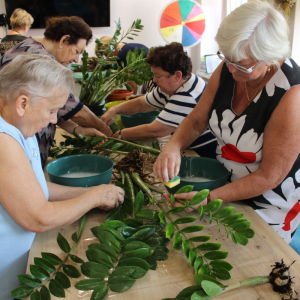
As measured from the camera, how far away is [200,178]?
1204mm

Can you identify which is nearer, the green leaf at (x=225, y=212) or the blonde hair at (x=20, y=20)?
the green leaf at (x=225, y=212)

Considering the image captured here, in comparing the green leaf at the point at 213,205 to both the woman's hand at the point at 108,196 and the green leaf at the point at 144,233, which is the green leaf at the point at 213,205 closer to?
the green leaf at the point at 144,233

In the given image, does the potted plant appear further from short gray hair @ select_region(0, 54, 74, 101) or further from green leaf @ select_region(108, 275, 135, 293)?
green leaf @ select_region(108, 275, 135, 293)

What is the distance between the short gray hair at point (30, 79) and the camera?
787 millimetres

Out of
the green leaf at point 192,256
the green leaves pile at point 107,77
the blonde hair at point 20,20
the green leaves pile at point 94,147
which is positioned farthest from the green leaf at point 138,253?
the blonde hair at point 20,20

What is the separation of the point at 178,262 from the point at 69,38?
136 cm

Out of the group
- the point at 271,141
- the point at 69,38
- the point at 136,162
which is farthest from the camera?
the point at 69,38

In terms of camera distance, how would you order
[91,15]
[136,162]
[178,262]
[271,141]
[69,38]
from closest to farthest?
[178,262], [271,141], [136,162], [69,38], [91,15]

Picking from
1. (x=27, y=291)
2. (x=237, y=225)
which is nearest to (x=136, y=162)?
(x=237, y=225)

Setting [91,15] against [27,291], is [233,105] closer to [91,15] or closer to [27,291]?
[27,291]

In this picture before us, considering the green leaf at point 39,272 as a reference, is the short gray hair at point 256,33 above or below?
above

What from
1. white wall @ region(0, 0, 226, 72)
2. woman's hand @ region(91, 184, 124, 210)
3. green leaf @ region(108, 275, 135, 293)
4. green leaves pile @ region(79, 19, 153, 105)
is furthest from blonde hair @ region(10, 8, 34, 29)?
green leaf @ region(108, 275, 135, 293)

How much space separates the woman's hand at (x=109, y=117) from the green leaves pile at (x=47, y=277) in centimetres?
137

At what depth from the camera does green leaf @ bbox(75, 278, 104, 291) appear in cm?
66
